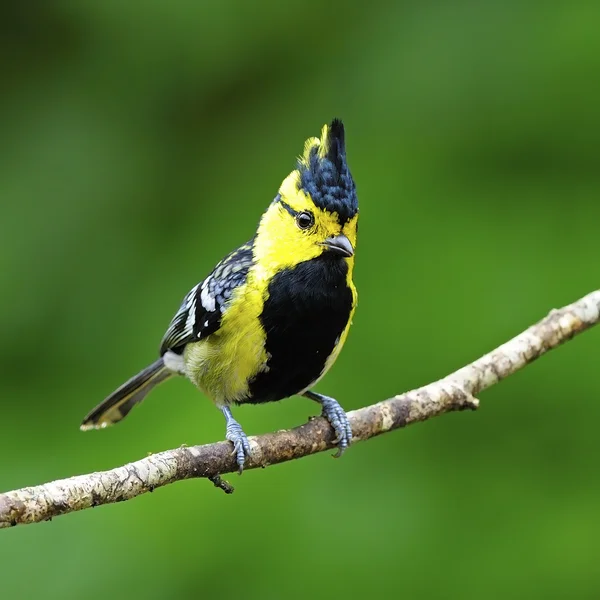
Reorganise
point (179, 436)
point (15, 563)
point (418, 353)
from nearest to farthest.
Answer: point (15, 563)
point (179, 436)
point (418, 353)

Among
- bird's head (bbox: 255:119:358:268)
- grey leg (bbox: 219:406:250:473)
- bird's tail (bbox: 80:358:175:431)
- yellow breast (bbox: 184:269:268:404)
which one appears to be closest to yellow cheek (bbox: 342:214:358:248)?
bird's head (bbox: 255:119:358:268)

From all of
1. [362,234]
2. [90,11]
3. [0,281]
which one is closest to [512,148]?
[362,234]

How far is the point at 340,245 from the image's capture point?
270 cm

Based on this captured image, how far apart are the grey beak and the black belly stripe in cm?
6

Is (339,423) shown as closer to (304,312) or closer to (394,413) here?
(394,413)

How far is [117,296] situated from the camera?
12.5 ft

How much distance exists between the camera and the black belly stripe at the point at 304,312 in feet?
9.07

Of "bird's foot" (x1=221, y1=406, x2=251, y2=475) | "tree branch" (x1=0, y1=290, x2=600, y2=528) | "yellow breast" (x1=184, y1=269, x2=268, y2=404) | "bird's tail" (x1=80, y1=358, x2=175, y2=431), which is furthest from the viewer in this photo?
"bird's tail" (x1=80, y1=358, x2=175, y2=431)

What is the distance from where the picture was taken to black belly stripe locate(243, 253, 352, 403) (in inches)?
109

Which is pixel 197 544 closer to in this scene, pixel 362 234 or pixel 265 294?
pixel 265 294

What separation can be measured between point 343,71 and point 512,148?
2.57ft

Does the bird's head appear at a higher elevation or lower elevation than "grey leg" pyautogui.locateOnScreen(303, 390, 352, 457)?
higher

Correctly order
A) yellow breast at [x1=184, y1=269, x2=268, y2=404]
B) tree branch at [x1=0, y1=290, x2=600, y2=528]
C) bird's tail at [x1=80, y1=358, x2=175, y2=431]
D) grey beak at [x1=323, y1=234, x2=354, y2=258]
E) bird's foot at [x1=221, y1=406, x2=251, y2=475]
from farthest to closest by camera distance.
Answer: bird's tail at [x1=80, y1=358, x2=175, y2=431], yellow breast at [x1=184, y1=269, x2=268, y2=404], grey beak at [x1=323, y1=234, x2=354, y2=258], bird's foot at [x1=221, y1=406, x2=251, y2=475], tree branch at [x1=0, y1=290, x2=600, y2=528]

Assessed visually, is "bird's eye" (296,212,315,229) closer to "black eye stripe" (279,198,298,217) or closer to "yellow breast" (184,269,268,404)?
"black eye stripe" (279,198,298,217)
